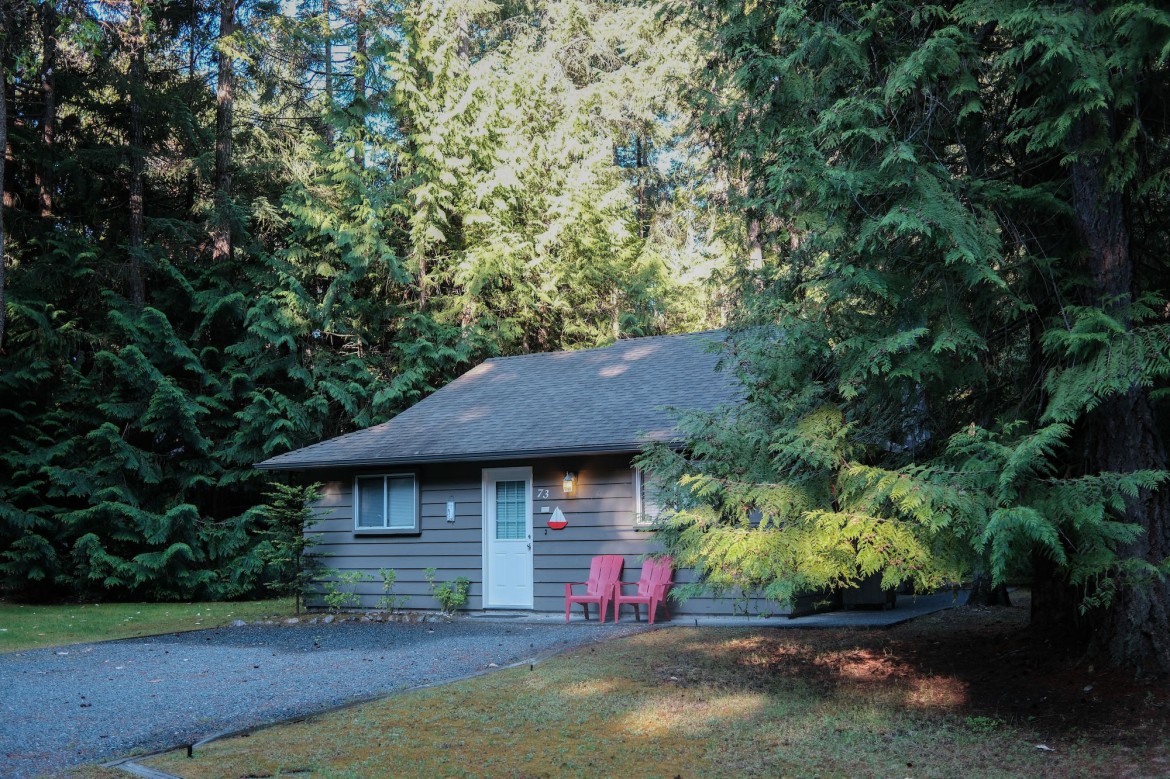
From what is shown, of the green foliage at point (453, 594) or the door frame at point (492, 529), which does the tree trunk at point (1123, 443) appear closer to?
the door frame at point (492, 529)

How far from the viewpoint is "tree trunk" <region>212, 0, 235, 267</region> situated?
63.4ft

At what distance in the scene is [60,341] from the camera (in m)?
16.9

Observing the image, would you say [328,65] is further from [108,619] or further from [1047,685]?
[1047,685]

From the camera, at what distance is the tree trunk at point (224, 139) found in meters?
19.3

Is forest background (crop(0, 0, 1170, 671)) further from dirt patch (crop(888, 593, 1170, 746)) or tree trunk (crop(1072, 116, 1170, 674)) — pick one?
dirt patch (crop(888, 593, 1170, 746))

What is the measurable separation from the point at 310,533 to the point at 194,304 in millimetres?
6791

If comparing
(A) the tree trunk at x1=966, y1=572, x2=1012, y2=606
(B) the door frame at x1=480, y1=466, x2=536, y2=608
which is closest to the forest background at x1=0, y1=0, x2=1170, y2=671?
(B) the door frame at x1=480, y1=466, x2=536, y2=608

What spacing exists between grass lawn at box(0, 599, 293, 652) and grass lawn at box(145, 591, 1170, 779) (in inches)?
274

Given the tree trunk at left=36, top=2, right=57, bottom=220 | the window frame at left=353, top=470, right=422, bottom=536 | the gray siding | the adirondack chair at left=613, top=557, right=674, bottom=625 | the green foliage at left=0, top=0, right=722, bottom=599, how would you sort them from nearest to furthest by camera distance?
the adirondack chair at left=613, top=557, right=674, bottom=625 → the gray siding → the window frame at left=353, top=470, right=422, bottom=536 → the green foliage at left=0, top=0, right=722, bottom=599 → the tree trunk at left=36, top=2, right=57, bottom=220

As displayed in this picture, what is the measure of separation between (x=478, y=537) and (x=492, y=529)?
22cm

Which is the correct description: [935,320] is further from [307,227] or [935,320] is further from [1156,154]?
[307,227]

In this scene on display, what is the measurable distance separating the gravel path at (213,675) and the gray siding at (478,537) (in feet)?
3.11

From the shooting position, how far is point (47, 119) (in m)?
18.3

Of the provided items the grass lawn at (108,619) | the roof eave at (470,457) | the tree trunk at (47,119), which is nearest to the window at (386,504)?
the roof eave at (470,457)
